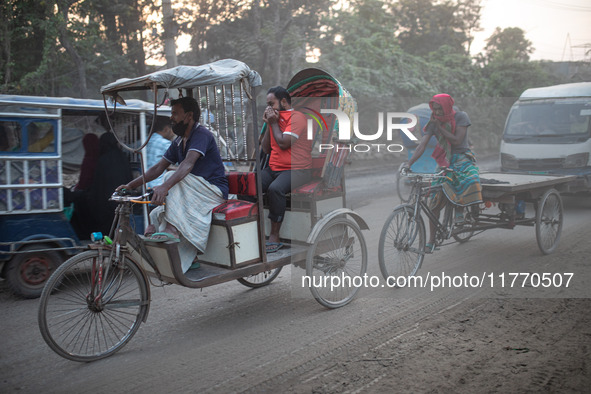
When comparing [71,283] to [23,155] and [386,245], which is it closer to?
[23,155]

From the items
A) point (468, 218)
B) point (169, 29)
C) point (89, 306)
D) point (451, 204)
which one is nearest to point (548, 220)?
point (468, 218)

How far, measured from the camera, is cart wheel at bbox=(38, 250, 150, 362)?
10.9 feet

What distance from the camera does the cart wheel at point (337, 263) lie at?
14.7ft

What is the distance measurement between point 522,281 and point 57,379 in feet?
14.6

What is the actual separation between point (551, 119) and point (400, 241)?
21.3 feet

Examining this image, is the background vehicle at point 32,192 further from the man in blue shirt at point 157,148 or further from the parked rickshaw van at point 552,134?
the parked rickshaw van at point 552,134

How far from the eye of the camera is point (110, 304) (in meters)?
3.57

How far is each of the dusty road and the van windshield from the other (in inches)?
190

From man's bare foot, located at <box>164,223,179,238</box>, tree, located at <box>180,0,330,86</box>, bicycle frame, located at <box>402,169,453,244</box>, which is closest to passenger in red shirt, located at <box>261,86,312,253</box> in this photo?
man's bare foot, located at <box>164,223,179,238</box>

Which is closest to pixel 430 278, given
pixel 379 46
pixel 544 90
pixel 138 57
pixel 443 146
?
pixel 443 146

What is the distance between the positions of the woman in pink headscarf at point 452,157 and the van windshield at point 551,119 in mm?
4861

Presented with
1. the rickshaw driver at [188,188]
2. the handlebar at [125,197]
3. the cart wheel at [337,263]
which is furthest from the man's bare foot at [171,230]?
the cart wheel at [337,263]

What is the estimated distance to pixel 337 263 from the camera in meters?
4.59

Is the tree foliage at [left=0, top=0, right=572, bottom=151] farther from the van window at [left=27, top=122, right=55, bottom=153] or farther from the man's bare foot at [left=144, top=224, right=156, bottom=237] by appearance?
the man's bare foot at [left=144, top=224, right=156, bottom=237]
